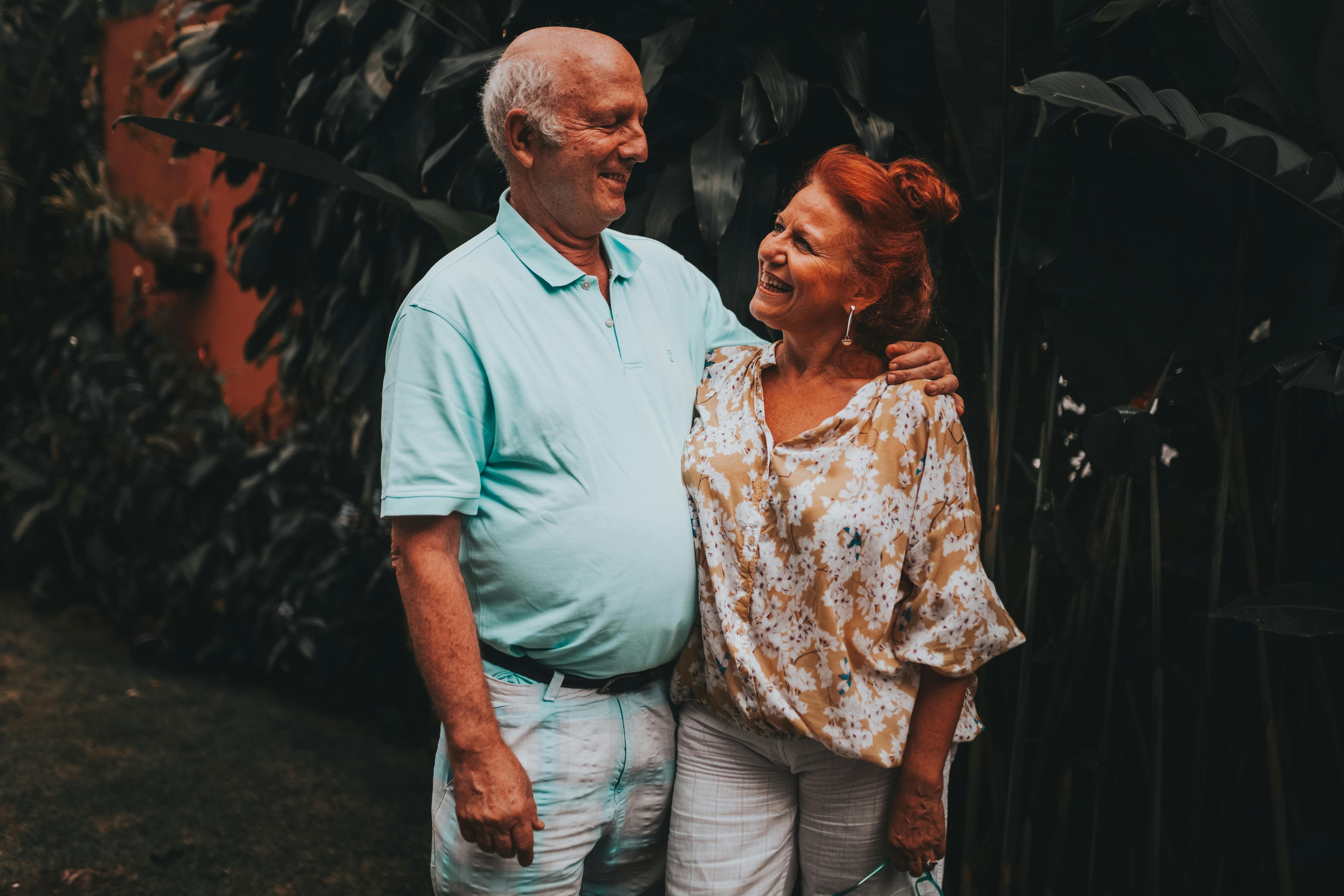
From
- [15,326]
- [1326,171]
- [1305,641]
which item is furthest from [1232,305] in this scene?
[15,326]

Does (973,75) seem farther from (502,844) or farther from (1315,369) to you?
(502,844)

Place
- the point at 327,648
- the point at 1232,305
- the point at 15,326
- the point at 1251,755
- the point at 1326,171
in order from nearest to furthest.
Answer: the point at 1326,171 < the point at 1232,305 < the point at 1251,755 < the point at 327,648 < the point at 15,326

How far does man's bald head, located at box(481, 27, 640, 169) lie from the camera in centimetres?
134

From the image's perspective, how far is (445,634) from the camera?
4.17 feet

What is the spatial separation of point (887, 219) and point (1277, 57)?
597 mm

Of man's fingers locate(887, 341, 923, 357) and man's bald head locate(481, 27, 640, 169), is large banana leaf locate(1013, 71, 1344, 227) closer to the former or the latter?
man's fingers locate(887, 341, 923, 357)

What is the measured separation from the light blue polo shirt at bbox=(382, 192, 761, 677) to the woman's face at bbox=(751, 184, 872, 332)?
220 millimetres

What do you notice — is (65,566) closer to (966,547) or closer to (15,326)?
(15,326)

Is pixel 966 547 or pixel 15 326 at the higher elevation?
pixel 15 326

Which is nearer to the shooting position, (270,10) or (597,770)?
(597,770)

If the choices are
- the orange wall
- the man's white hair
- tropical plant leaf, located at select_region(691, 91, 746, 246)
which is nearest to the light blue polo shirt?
the man's white hair

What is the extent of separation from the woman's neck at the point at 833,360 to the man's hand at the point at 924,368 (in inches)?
1.2

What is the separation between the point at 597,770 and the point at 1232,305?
124 cm

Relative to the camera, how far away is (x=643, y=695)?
1.45 meters
